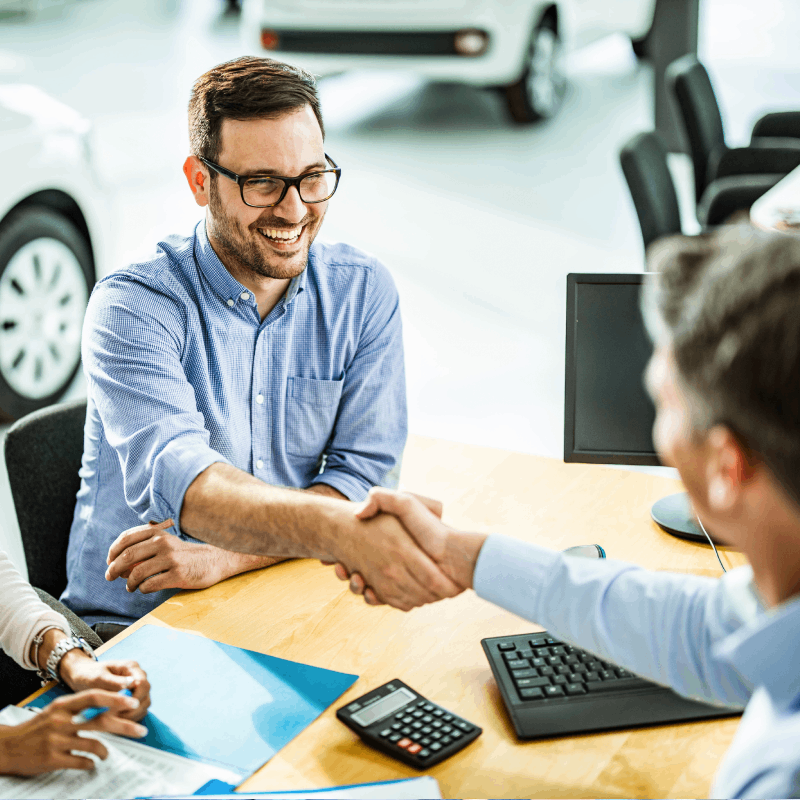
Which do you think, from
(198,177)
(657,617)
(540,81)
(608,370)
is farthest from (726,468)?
(540,81)

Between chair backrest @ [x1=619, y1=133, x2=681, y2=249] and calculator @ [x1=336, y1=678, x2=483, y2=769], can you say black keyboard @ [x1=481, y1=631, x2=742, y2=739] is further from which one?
chair backrest @ [x1=619, y1=133, x2=681, y2=249]

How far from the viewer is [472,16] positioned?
5.98 metres

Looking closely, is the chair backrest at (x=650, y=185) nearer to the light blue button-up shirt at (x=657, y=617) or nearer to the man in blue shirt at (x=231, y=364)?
the man in blue shirt at (x=231, y=364)

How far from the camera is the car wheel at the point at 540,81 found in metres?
6.40

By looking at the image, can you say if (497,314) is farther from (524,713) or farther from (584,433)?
(524,713)

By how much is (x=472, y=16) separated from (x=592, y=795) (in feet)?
18.0

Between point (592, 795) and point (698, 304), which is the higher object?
point (698, 304)

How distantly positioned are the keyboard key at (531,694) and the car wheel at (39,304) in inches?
106

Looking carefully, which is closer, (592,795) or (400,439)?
(592,795)

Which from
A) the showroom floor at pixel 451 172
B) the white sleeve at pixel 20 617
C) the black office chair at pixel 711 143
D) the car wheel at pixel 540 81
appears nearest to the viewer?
the white sleeve at pixel 20 617

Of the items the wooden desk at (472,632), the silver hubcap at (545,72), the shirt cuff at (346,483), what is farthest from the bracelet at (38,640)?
the silver hubcap at (545,72)

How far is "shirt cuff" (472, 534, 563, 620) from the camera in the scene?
1.29 meters

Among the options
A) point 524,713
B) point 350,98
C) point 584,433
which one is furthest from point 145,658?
point 350,98

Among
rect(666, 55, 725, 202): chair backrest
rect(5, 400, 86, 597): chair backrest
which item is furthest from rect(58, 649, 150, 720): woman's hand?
rect(666, 55, 725, 202): chair backrest
